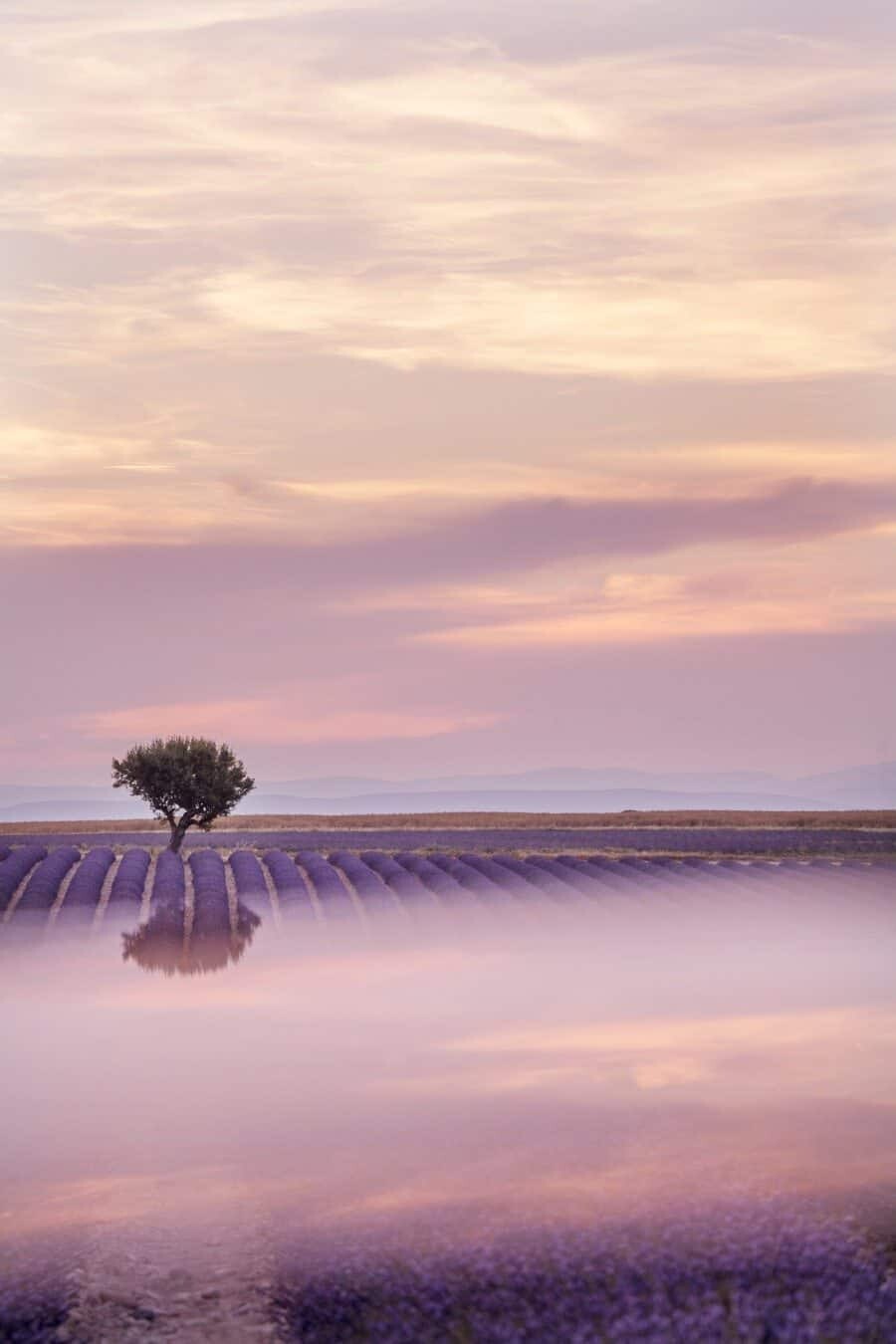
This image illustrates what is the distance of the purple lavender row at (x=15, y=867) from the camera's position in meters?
41.0

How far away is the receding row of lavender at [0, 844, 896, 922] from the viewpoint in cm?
4075

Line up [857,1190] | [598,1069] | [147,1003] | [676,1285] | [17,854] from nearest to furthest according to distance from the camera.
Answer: [676,1285], [857,1190], [598,1069], [147,1003], [17,854]

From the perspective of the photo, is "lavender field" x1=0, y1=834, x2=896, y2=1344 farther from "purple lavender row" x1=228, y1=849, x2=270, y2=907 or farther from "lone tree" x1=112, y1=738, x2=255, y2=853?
"lone tree" x1=112, y1=738, x2=255, y2=853

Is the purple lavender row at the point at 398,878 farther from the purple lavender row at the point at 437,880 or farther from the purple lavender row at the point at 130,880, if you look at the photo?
the purple lavender row at the point at 130,880

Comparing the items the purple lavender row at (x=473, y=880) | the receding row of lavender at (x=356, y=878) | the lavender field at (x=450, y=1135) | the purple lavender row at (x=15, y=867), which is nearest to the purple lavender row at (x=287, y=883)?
the receding row of lavender at (x=356, y=878)

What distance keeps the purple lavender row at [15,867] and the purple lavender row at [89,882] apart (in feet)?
5.20

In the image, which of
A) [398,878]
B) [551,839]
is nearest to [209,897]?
[398,878]

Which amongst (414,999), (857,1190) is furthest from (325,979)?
(857,1190)

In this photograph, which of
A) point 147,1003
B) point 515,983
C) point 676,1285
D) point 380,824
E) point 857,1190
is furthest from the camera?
point 380,824

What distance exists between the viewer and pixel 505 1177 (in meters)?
15.4

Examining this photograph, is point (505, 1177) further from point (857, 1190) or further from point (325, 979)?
point (325, 979)

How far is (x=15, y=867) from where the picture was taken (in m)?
45.1

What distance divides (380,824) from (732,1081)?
57958mm

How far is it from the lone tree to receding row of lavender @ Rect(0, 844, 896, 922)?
9.37 ft
